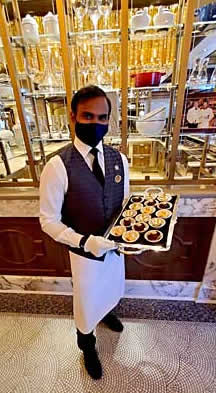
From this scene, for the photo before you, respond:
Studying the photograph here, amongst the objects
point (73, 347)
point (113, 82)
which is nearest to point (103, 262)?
point (73, 347)

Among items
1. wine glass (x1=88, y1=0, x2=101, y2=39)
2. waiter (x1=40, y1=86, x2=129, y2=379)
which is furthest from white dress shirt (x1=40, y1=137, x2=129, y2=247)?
wine glass (x1=88, y1=0, x2=101, y2=39)

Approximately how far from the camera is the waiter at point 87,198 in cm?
100

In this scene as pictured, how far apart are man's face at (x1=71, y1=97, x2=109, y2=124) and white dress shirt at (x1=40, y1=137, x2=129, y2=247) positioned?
0.36 ft

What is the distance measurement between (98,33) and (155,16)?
1.09 ft

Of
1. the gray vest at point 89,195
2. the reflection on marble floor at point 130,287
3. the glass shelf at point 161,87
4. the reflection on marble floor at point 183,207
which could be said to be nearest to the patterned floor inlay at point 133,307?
the reflection on marble floor at point 130,287

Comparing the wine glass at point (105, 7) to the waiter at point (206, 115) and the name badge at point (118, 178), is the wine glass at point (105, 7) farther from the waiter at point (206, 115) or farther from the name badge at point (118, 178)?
the name badge at point (118, 178)

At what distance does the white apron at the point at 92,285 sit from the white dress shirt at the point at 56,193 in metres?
0.20

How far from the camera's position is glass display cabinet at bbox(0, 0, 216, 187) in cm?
125

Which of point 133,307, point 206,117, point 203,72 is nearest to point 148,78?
point 203,72

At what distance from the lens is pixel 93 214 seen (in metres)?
1.13

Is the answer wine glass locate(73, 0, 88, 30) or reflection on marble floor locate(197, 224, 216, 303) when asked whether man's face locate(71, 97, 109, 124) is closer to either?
wine glass locate(73, 0, 88, 30)

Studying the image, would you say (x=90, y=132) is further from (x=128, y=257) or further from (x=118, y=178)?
(x=128, y=257)

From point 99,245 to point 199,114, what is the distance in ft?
3.30

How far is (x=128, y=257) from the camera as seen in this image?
72.1 inches
